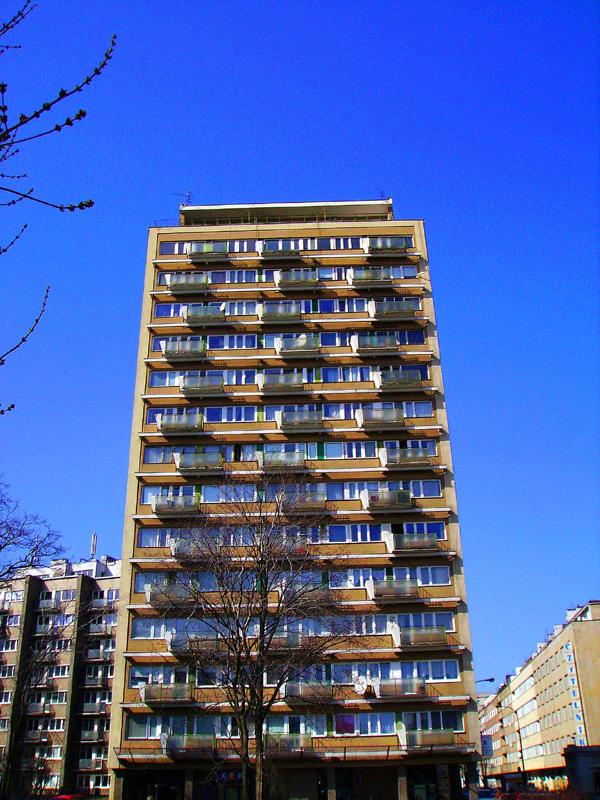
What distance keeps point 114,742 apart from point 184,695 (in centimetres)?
505

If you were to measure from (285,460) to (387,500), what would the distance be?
23.7 feet

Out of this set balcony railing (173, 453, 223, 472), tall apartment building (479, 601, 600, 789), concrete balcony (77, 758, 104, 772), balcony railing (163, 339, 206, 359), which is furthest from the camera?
tall apartment building (479, 601, 600, 789)

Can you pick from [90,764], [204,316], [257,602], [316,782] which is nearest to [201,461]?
[204,316]

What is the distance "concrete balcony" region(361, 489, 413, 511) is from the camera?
5038 centimetres

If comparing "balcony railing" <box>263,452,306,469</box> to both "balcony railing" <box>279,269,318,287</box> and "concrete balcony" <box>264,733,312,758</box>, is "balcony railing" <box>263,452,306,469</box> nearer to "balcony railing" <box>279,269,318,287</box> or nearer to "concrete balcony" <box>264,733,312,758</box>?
"balcony railing" <box>279,269,318,287</box>

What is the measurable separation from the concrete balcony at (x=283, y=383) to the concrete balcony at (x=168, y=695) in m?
20.3

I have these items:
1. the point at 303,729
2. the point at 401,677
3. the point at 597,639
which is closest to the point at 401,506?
the point at 401,677

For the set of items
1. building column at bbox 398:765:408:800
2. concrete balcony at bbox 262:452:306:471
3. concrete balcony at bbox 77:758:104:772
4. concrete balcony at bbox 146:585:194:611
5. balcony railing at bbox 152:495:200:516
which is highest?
concrete balcony at bbox 262:452:306:471

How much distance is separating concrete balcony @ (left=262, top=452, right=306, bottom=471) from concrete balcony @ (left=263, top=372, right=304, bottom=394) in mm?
4950

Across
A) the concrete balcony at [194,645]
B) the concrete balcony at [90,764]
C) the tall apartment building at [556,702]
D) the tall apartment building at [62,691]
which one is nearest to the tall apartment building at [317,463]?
the concrete balcony at [194,645]

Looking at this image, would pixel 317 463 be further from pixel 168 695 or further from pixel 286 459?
pixel 168 695

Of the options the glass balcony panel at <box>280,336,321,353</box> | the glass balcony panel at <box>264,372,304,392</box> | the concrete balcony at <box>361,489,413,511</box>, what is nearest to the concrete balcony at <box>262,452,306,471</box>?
the concrete balcony at <box>361,489,413,511</box>

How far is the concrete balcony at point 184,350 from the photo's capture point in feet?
181

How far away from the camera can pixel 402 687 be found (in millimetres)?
45844
